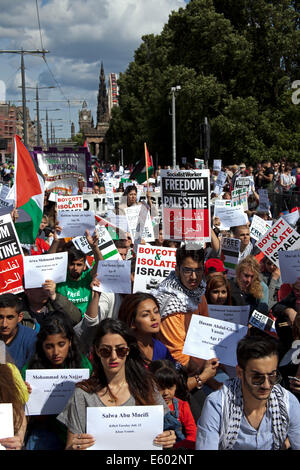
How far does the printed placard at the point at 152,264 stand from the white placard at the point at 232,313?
1.38 meters

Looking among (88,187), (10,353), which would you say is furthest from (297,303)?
(88,187)

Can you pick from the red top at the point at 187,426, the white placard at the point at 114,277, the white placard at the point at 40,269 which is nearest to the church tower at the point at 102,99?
the white placard at the point at 40,269

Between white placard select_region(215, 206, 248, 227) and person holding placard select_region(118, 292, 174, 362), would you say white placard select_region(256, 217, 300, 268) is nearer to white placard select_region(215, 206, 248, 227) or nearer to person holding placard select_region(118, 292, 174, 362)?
white placard select_region(215, 206, 248, 227)

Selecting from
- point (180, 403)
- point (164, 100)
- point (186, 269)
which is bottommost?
point (180, 403)

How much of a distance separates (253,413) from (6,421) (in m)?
1.20

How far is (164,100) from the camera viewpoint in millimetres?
38938

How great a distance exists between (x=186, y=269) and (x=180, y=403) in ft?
4.10

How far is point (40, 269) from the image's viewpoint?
17.2 feet

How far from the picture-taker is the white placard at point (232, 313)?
4465mm

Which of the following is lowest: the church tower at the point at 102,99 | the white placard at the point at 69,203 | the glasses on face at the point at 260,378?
the glasses on face at the point at 260,378

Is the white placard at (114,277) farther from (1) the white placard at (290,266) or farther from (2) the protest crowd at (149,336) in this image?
(1) the white placard at (290,266)

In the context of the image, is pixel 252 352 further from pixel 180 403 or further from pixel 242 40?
pixel 242 40

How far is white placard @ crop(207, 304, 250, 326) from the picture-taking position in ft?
14.6
